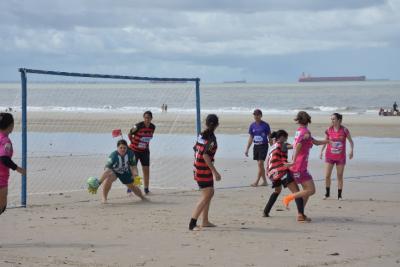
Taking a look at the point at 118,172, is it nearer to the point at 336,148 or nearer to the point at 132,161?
the point at 132,161

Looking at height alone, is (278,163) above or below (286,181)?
above

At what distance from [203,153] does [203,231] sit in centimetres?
96

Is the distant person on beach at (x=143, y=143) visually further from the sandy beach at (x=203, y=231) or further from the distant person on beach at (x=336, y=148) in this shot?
the distant person on beach at (x=336, y=148)

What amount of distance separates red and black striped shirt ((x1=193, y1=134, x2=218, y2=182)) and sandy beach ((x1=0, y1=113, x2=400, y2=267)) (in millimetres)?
680

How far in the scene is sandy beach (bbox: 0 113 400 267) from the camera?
7.61 meters

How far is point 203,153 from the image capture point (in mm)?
9117

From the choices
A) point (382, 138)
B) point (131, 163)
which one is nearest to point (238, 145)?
point (382, 138)

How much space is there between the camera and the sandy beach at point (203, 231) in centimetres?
761

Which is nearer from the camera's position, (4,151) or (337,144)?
(4,151)

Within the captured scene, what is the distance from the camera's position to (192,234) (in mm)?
9000

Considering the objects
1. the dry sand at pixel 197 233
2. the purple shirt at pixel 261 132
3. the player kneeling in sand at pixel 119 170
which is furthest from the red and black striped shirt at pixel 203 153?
the purple shirt at pixel 261 132

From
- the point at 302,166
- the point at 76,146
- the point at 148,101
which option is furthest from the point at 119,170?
the point at 148,101

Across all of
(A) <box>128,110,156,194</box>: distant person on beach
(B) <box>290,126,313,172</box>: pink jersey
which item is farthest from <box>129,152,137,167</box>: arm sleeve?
(B) <box>290,126,313,172</box>: pink jersey

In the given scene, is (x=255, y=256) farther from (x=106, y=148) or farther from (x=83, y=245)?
(x=106, y=148)
